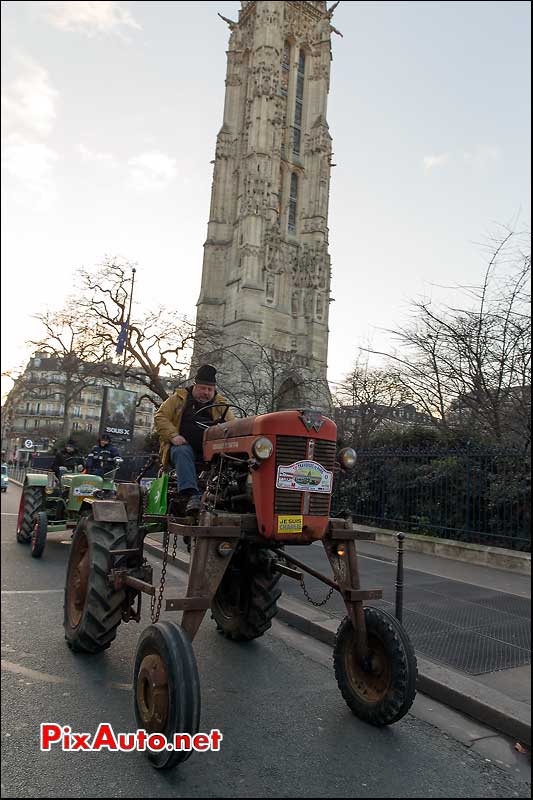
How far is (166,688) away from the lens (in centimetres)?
302

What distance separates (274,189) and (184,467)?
47935 mm

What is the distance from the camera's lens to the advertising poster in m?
20.1

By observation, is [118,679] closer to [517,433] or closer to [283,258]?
[517,433]

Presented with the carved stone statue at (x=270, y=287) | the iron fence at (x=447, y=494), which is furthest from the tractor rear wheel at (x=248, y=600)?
the carved stone statue at (x=270, y=287)

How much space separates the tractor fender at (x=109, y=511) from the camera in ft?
14.8

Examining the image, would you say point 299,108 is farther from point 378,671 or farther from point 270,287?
point 378,671

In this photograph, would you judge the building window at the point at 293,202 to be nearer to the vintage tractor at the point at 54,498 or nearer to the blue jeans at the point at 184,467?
the vintage tractor at the point at 54,498

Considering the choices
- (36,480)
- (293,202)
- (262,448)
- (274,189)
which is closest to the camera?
(262,448)

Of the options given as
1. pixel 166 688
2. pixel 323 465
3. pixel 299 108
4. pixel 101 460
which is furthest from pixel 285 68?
pixel 166 688

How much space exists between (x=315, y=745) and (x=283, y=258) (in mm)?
48891

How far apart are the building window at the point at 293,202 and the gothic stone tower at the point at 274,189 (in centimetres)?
10

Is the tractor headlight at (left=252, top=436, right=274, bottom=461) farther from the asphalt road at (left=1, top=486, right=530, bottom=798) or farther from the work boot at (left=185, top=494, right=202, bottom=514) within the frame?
the asphalt road at (left=1, top=486, right=530, bottom=798)

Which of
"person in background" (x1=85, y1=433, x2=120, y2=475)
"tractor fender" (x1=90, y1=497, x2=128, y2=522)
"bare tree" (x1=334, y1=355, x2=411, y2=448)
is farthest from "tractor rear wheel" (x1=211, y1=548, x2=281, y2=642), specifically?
"bare tree" (x1=334, y1=355, x2=411, y2=448)

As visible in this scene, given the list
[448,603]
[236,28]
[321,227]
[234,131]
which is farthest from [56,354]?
[236,28]
